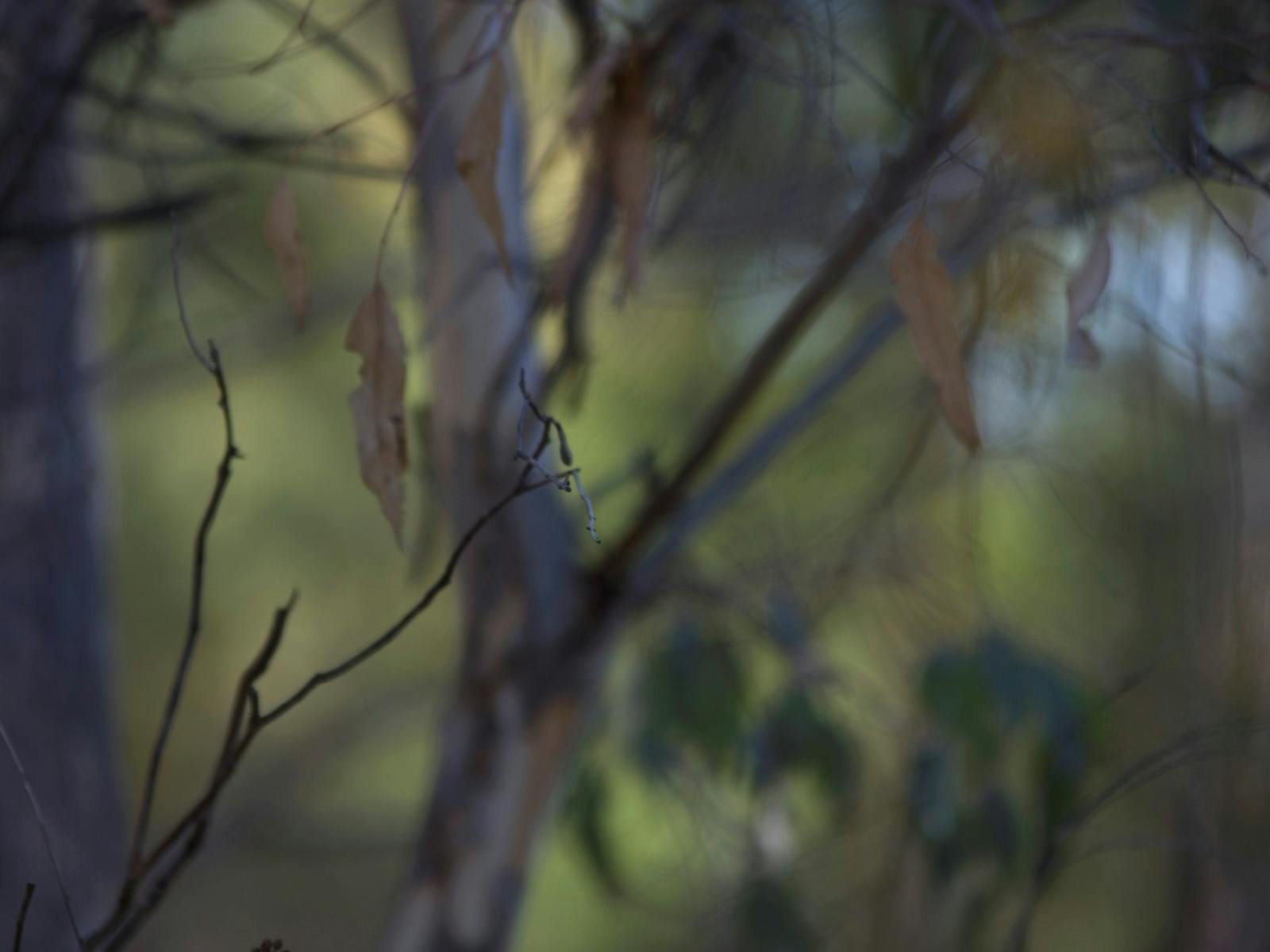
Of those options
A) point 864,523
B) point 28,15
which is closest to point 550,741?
point 864,523

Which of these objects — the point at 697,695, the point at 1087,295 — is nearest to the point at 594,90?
the point at 1087,295

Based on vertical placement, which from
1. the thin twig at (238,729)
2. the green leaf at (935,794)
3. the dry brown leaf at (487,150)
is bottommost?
the thin twig at (238,729)

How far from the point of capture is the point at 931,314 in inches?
28.9

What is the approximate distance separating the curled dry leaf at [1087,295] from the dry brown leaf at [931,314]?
0.07 metres

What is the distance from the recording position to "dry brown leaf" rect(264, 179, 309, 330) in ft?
2.62

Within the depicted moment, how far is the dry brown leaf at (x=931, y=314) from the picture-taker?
721 millimetres

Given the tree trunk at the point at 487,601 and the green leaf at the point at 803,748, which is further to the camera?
the green leaf at the point at 803,748

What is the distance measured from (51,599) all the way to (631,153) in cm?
140

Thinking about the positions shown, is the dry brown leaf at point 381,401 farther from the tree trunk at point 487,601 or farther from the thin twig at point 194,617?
the tree trunk at point 487,601

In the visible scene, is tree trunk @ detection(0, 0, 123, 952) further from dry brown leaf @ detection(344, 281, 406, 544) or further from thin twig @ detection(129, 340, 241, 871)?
Answer: thin twig @ detection(129, 340, 241, 871)

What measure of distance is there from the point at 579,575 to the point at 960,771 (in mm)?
639

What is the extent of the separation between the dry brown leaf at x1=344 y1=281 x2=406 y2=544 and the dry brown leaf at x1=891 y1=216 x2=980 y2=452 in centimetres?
30

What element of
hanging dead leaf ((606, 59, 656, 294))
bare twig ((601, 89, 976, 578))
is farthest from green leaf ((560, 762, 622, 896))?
hanging dead leaf ((606, 59, 656, 294))

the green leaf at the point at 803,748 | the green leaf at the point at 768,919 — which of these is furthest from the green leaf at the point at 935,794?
the green leaf at the point at 768,919
